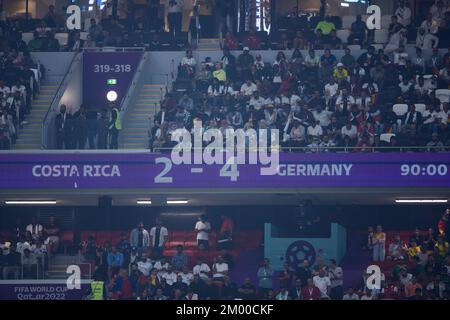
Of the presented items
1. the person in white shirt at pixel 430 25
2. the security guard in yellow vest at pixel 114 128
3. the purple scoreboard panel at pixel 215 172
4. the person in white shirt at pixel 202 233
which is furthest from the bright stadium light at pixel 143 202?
the person in white shirt at pixel 430 25

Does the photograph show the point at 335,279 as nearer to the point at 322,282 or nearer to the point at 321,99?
the point at 322,282

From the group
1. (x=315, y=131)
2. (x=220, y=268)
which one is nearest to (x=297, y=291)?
(x=220, y=268)

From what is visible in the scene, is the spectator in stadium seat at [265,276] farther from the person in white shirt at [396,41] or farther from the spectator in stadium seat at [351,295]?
the person in white shirt at [396,41]

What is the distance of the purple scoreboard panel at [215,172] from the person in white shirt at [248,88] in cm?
317

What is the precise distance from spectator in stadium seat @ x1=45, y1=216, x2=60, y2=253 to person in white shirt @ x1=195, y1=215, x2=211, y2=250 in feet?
11.3

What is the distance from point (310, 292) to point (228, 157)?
389cm

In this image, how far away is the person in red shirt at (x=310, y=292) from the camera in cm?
2952

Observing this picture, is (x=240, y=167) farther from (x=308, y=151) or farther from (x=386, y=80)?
(x=386, y=80)

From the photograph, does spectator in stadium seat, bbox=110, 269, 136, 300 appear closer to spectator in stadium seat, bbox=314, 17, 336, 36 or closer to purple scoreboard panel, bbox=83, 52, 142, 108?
purple scoreboard panel, bbox=83, 52, 142, 108

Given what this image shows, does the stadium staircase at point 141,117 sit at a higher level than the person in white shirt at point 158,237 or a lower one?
higher

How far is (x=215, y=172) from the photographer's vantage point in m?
31.7
